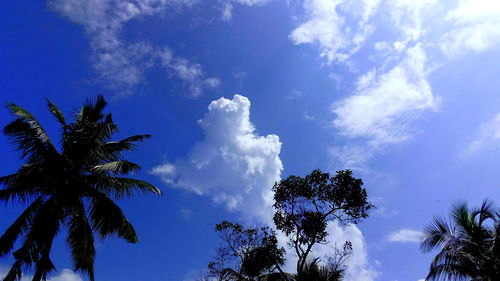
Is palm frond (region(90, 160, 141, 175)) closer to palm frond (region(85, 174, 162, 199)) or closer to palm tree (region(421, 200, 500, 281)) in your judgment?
palm frond (region(85, 174, 162, 199))

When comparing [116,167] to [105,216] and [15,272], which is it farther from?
[15,272]

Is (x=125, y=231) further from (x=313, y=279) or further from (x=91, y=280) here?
(x=313, y=279)

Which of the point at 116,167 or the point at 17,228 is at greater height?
the point at 116,167

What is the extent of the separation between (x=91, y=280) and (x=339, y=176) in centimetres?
1606

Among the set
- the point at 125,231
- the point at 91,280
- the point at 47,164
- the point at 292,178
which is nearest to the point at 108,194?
the point at 125,231

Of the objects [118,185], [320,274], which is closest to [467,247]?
[320,274]


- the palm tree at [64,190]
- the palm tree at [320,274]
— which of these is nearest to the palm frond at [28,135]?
the palm tree at [64,190]

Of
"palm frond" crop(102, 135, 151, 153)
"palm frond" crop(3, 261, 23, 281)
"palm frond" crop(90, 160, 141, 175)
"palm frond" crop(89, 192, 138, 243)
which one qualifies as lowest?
"palm frond" crop(3, 261, 23, 281)

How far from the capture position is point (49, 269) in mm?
11281

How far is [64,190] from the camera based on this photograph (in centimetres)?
1220

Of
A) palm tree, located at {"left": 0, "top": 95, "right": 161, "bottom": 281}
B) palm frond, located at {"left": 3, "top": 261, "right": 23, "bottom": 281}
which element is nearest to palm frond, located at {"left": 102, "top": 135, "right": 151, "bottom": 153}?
palm tree, located at {"left": 0, "top": 95, "right": 161, "bottom": 281}

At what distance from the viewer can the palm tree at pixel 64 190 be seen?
37.6ft

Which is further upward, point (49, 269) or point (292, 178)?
point (292, 178)

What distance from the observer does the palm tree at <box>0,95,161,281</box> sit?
1145cm
